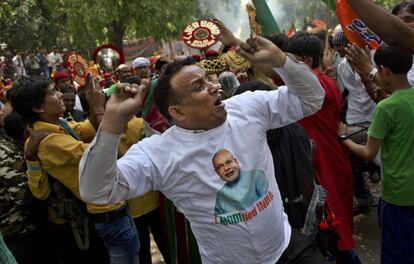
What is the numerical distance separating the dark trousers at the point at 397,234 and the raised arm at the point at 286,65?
4.01 ft

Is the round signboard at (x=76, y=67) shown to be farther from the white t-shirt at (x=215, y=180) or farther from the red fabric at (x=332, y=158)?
the white t-shirt at (x=215, y=180)

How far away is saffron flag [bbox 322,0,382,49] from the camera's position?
11.5 feet

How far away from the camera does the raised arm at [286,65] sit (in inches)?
→ 75.5

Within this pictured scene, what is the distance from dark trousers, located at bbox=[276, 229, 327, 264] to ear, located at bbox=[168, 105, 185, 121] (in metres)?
0.87

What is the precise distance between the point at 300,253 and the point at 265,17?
2391 millimetres

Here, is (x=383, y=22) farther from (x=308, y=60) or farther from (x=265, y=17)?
(x=265, y=17)

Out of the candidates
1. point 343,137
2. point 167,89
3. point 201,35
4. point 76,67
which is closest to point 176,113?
point 167,89

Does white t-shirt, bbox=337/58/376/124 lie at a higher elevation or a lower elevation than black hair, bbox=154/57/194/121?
lower

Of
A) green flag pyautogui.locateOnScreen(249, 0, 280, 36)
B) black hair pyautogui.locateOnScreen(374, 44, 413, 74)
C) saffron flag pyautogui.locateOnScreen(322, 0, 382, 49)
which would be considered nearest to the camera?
black hair pyautogui.locateOnScreen(374, 44, 413, 74)

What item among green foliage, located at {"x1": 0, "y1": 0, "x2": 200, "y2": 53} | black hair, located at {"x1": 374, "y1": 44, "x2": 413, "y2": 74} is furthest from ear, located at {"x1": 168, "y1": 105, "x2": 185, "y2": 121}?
green foliage, located at {"x1": 0, "y1": 0, "x2": 200, "y2": 53}

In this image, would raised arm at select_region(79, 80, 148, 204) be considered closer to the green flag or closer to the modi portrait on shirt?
the modi portrait on shirt

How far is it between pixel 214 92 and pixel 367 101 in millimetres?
2955

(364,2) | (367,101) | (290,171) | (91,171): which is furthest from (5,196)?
(367,101)

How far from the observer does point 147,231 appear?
365 cm
